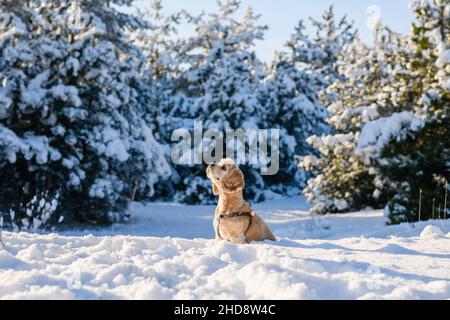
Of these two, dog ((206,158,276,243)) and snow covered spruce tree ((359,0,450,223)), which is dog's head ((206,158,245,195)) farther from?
snow covered spruce tree ((359,0,450,223))

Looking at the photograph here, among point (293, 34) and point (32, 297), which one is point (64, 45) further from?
point (293, 34)

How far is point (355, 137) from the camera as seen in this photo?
15156 mm

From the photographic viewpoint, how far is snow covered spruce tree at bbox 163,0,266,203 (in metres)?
22.5

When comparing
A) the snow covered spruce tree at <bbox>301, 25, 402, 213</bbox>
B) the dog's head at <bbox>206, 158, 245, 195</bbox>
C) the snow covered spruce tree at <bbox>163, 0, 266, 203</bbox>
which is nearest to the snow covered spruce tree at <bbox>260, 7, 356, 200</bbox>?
the snow covered spruce tree at <bbox>163, 0, 266, 203</bbox>

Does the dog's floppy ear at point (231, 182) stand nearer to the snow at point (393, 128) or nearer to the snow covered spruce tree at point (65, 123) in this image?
the snow covered spruce tree at point (65, 123)

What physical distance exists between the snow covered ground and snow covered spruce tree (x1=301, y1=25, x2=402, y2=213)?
9573 mm

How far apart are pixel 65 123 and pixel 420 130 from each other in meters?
8.77

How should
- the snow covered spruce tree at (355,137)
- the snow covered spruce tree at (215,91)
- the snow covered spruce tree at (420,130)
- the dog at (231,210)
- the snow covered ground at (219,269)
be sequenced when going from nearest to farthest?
1. the snow covered ground at (219,269)
2. the dog at (231,210)
3. the snow covered spruce tree at (420,130)
4. the snow covered spruce tree at (355,137)
5. the snow covered spruce tree at (215,91)

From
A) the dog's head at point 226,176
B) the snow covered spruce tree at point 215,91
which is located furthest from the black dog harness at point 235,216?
the snow covered spruce tree at point 215,91

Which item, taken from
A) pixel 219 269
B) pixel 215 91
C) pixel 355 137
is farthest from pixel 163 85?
pixel 219 269

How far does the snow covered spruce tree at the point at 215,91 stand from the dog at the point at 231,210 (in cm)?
1631

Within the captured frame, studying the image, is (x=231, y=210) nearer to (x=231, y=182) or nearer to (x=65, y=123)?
(x=231, y=182)

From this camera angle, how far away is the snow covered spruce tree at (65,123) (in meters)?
12.2
